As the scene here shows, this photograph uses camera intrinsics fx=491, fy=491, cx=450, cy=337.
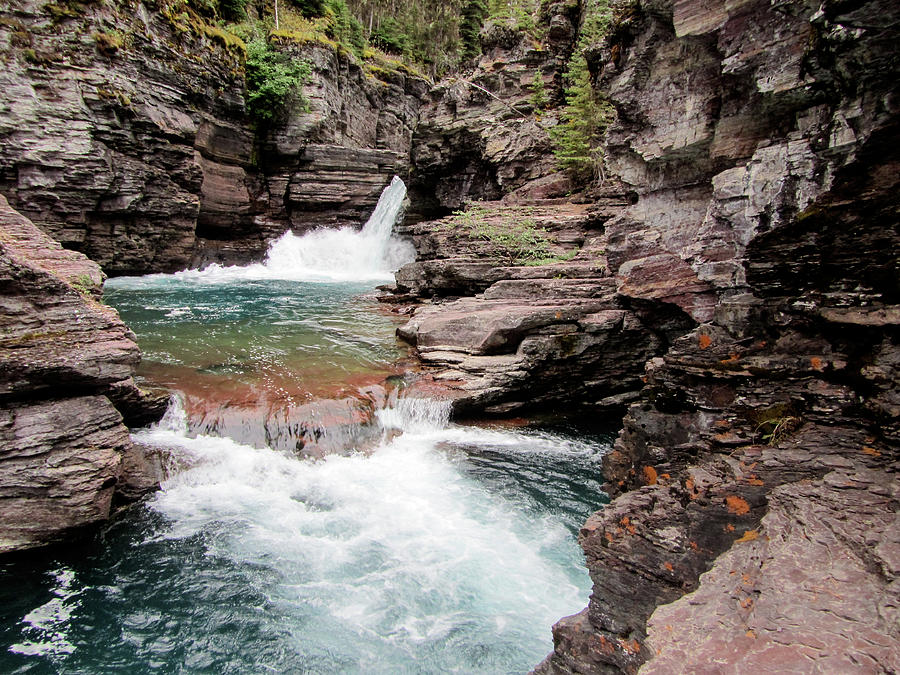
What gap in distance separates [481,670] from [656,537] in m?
2.69

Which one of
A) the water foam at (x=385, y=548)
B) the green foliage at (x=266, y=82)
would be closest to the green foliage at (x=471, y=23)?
the green foliage at (x=266, y=82)

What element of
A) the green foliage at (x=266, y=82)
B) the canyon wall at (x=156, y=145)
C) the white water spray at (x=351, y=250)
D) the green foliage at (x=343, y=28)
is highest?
the green foliage at (x=343, y=28)

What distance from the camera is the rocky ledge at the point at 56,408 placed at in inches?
251

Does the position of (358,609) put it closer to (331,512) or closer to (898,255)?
(331,512)

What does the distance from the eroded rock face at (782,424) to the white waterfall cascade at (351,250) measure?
79.1ft

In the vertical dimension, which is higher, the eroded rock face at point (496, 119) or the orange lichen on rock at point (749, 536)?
the eroded rock face at point (496, 119)

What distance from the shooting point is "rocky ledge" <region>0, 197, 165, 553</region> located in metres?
6.37

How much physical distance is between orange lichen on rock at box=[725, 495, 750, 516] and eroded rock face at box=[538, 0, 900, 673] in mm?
14

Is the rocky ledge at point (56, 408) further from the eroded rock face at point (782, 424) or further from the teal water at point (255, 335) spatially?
the eroded rock face at point (782, 424)

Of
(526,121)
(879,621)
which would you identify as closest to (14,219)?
(879,621)

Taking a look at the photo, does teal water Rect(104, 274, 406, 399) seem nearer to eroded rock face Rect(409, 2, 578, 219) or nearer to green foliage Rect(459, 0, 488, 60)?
eroded rock face Rect(409, 2, 578, 219)

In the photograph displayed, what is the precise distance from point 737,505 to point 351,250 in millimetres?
29958

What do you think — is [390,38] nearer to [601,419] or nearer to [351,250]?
[351,250]

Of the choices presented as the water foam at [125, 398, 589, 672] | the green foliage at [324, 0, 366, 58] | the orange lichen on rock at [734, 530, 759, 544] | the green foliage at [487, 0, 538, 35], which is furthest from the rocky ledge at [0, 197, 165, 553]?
the green foliage at [324, 0, 366, 58]
